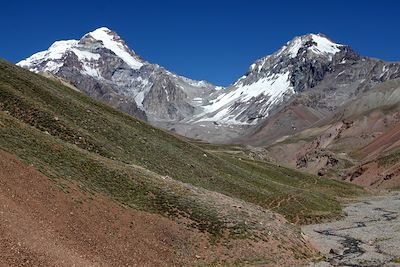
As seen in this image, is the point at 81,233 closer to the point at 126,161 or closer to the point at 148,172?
the point at 148,172

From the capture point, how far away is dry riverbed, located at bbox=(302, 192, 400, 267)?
136ft

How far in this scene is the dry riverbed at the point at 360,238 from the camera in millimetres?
41594

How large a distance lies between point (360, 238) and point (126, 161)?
27.8 meters

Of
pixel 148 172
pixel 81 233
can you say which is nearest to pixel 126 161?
pixel 148 172

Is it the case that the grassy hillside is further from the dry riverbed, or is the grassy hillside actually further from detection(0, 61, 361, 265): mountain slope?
the dry riverbed

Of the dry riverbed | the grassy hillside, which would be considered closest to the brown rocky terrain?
the grassy hillside

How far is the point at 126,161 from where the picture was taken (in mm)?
58438

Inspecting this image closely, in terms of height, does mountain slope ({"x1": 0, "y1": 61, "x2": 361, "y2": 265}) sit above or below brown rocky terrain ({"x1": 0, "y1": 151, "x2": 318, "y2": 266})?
above

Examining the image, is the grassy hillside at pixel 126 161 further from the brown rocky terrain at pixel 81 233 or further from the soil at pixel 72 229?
the soil at pixel 72 229

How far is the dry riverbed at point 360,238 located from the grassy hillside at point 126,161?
15.9ft

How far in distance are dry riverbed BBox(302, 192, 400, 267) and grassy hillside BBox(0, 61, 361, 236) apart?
4.84 metres

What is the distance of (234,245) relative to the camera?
40281mm

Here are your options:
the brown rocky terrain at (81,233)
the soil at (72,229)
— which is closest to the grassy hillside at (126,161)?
the brown rocky terrain at (81,233)

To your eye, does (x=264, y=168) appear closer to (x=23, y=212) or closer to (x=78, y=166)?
(x=78, y=166)
